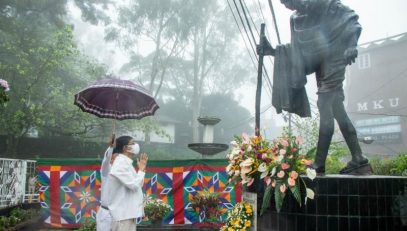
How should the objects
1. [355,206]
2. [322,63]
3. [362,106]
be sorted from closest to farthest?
[355,206] → [322,63] → [362,106]

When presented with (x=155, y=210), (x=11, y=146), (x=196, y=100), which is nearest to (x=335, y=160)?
(x=155, y=210)

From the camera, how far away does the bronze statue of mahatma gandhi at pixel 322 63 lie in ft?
16.1

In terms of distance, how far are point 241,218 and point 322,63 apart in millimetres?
2352

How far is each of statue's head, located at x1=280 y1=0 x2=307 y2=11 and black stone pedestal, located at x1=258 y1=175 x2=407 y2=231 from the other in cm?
237

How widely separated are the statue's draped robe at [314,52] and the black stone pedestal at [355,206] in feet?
4.27

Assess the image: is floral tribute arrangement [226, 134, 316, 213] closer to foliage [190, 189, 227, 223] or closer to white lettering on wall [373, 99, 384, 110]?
foliage [190, 189, 227, 223]

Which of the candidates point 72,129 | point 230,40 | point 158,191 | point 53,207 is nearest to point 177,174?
point 158,191

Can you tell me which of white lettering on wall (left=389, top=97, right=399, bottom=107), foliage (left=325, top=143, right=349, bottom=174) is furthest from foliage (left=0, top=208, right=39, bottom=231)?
white lettering on wall (left=389, top=97, right=399, bottom=107)

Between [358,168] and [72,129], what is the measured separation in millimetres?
14805

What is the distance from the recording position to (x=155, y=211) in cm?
934

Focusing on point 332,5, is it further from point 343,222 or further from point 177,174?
point 177,174

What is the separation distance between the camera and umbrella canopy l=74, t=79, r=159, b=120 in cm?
635

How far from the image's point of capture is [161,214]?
9.38 meters

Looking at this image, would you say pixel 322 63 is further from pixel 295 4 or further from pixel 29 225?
pixel 29 225
